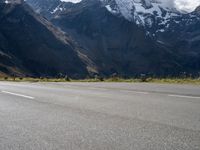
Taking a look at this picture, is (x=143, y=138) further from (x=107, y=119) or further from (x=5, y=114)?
(x=5, y=114)

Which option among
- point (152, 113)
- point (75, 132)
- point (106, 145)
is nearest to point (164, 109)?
point (152, 113)

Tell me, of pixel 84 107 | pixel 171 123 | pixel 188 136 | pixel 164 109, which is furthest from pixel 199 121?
pixel 84 107

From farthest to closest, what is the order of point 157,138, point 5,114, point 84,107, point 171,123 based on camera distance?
point 84,107, point 5,114, point 171,123, point 157,138

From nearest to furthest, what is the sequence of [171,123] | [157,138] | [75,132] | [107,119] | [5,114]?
[157,138], [75,132], [171,123], [107,119], [5,114]

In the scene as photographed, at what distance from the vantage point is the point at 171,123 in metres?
8.83

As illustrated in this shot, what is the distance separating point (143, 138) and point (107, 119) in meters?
2.63

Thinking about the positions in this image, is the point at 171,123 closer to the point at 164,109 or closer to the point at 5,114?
the point at 164,109

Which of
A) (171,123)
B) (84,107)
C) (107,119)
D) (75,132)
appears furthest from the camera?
(84,107)

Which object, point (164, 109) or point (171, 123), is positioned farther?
point (164, 109)

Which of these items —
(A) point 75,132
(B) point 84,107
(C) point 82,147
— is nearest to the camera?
(C) point 82,147

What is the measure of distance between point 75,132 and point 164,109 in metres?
4.15

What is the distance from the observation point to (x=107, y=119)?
9.78 metres

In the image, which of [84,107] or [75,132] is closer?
[75,132]

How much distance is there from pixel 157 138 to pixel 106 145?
0.94 meters
